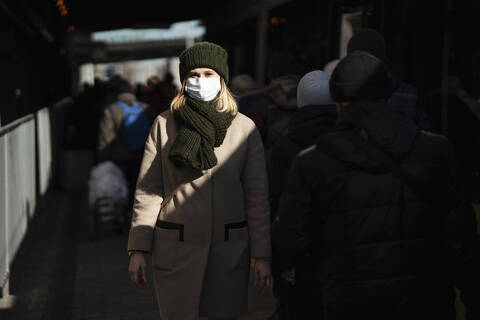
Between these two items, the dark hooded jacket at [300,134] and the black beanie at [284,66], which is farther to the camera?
the black beanie at [284,66]

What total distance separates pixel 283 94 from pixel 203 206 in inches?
88.8

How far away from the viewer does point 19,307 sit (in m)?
6.25

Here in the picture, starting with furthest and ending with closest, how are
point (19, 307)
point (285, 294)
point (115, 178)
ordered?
point (115, 178) < point (19, 307) < point (285, 294)

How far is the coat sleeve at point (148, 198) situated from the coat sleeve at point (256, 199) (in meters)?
0.40

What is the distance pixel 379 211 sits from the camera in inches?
111

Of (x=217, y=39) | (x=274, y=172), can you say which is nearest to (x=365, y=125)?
(x=274, y=172)

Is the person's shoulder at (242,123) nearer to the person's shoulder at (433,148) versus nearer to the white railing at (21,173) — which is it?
the person's shoulder at (433,148)

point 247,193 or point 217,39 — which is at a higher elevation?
point 217,39

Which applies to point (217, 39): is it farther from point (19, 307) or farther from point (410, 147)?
point (410, 147)

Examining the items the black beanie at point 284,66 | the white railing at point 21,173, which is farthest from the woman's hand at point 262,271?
the white railing at point 21,173

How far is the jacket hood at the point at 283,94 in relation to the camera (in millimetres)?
5608

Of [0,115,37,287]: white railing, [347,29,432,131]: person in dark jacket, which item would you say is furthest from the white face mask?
[0,115,37,287]: white railing

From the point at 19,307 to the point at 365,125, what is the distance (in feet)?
13.6

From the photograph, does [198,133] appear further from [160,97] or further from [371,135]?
[160,97]
